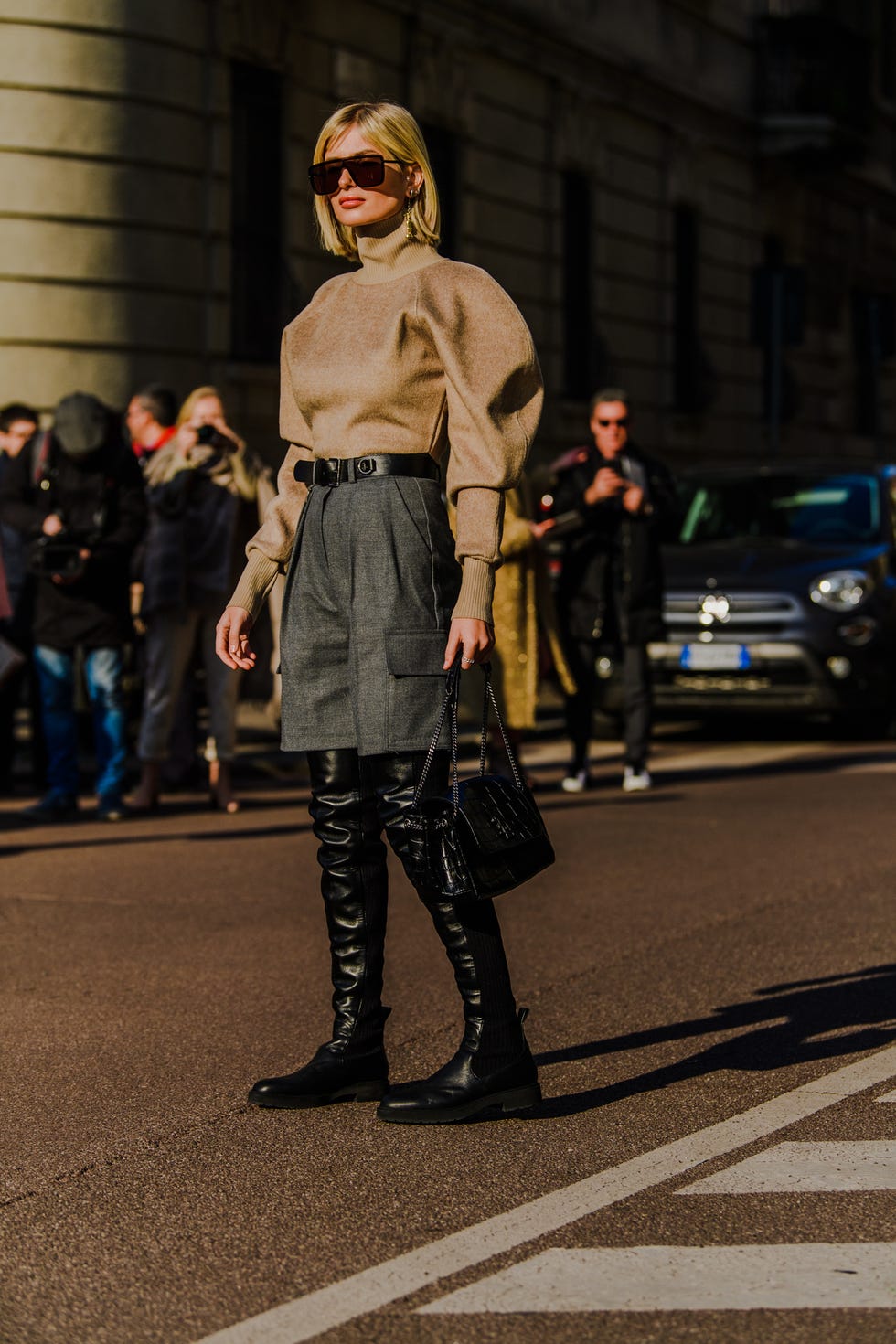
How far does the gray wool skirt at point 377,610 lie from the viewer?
471 centimetres

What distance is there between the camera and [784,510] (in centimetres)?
1527

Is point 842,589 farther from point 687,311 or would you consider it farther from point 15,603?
point 687,311

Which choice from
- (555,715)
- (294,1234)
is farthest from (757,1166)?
(555,715)

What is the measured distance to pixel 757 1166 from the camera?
4.43 m

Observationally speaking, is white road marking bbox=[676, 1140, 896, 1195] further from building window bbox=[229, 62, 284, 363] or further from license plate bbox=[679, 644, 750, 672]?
building window bbox=[229, 62, 284, 363]

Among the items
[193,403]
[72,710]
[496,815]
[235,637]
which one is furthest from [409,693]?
[193,403]

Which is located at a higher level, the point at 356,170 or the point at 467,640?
the point at 356,170

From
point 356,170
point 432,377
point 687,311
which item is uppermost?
point 687,311

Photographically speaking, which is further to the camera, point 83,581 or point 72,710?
point 72,710

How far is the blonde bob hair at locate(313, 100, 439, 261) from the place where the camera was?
15.6 feet

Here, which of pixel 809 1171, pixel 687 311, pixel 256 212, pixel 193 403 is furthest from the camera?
pixel 687 311

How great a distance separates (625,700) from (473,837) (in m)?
7.24

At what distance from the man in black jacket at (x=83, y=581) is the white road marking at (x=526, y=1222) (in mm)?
5708

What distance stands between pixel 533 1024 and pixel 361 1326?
2325 mm
